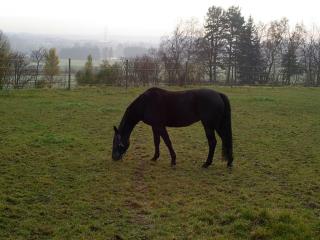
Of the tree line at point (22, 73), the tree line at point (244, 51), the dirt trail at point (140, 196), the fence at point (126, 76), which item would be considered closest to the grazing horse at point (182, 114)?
the dirt trail at point (140, 196)

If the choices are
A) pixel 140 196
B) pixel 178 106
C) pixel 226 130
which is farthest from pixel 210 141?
pixel 140 196

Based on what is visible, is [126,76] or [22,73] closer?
[22,73]

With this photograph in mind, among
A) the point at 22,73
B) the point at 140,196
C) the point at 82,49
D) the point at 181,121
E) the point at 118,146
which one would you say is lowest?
the point at 140,196

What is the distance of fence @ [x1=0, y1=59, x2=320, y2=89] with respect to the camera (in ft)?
65.8

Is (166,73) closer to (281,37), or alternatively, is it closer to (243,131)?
(243,131)

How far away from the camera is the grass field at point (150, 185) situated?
13.6 ft

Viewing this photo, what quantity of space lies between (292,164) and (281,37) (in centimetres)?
4157

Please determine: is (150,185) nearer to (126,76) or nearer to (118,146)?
(118,146)

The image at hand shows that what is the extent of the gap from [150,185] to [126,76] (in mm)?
16871

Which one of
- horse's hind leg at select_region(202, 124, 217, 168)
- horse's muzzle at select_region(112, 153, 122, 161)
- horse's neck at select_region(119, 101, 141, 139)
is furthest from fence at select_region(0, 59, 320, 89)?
horse's hind leg at select_region(202, 124, 217, 168)

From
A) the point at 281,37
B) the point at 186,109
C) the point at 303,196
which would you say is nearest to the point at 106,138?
the point at 186,109

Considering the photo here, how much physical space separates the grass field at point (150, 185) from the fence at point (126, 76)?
10.2m

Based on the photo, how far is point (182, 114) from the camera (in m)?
6.79

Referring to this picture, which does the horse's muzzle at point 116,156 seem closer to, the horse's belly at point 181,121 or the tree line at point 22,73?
the horse's belly at point 181,121
